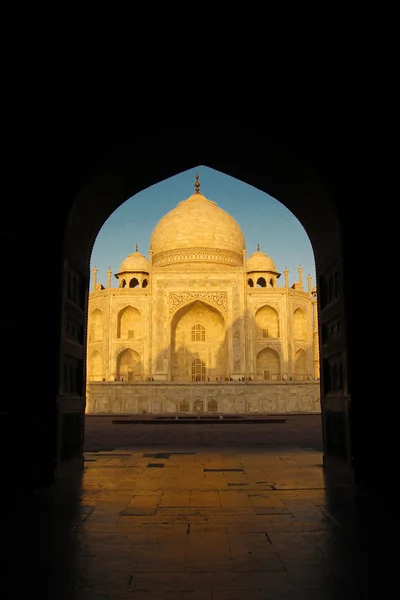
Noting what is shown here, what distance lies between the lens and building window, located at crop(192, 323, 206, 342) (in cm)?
3147

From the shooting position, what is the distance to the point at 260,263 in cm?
3500

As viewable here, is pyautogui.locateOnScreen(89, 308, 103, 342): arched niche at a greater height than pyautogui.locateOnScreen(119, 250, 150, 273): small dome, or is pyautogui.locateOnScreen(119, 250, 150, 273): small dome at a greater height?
pyautogui.locateOnScreen(119, 250, 150, 273): small dome

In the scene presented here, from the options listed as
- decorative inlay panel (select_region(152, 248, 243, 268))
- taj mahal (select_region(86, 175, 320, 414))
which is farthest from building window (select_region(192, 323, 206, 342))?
decorative inlay panel (select_region(152, 248, 243, 268))

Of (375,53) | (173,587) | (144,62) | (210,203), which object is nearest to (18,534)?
(173,587)

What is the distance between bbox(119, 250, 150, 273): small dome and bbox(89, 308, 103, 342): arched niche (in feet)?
16.3

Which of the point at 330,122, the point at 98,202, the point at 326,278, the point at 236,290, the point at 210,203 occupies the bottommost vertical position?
the point at 326,278

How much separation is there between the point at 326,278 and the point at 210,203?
31220 mm

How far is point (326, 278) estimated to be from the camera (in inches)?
220

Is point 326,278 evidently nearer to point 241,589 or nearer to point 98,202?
point 98,202

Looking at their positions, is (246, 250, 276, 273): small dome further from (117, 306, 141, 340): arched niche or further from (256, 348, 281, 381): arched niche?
(117, 306, 141, 340): arched niche

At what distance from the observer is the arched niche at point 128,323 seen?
102ft

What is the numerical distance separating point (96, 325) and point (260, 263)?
11.6 meters

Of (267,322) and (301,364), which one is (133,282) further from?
(301,364)

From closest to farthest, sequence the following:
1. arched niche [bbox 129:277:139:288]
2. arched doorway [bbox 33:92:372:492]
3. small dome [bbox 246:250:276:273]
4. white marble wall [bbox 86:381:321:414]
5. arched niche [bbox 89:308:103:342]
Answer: arched doorway [bbox 33:92:372:492], white marble wall [bbox 86:381:321:414], arched niche [bbox 89:308:103:342], small dome [bbox 246:250:276:273], arched niche [bbox 129:277:139:288]
